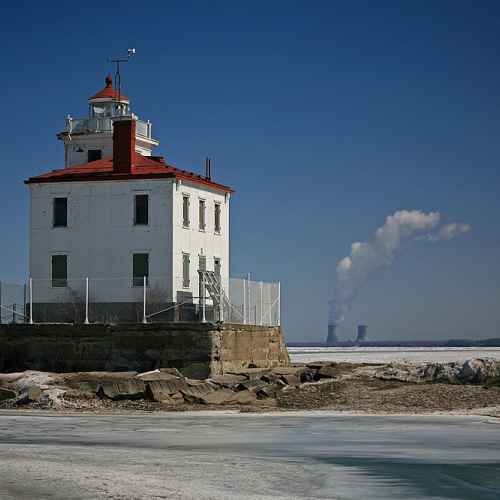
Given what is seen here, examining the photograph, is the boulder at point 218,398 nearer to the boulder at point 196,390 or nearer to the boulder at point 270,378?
the boulder at point 196,390

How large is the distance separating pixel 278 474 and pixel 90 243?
83.5 feet

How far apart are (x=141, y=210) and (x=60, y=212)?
3.23 metres

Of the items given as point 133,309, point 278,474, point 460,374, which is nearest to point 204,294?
point 133,309

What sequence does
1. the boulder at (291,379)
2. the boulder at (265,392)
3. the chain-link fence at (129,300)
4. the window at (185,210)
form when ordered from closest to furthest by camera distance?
1. the boulder at (265,392)
2. the boulder at (291,379)
3. the chain-link fence at (129,300)
4. the window at (185,210)

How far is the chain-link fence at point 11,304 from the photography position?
36.9 m

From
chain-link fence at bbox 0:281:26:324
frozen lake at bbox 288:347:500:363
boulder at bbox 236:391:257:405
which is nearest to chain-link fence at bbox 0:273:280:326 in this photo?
chain-link fence at bbox 0:281:26:324


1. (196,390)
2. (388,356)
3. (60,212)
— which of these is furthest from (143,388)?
(388,356)

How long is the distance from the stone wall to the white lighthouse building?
2187mm

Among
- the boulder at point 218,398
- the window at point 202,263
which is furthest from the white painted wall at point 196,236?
the boulder at point 218,398

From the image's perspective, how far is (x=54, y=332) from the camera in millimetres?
35188

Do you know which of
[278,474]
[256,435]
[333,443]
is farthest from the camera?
[256,435]

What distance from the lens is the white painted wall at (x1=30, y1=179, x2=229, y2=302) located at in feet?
125

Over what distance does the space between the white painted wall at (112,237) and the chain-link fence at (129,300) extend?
0.16 feet

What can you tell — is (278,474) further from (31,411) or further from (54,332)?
(54,332)
